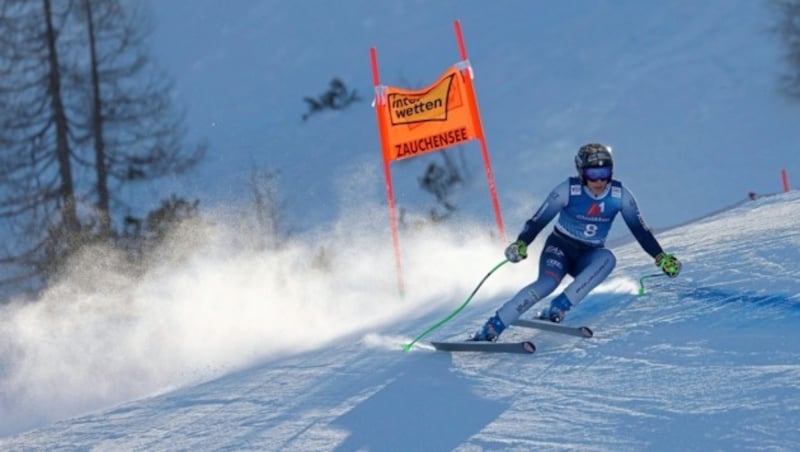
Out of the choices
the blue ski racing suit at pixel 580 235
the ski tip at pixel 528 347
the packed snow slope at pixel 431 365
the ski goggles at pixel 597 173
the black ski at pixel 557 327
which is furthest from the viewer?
the blue ski racing suit at pixel 580 235

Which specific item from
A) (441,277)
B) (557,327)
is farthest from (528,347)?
(441,277)

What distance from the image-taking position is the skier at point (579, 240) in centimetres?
529

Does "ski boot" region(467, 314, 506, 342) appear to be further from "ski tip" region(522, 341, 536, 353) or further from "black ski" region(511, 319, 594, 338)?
"ski tip" region(522, 341, 536, 353)

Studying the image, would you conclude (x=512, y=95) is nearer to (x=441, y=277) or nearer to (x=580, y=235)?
(x=441, y=277)

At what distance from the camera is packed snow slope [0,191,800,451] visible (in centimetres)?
385

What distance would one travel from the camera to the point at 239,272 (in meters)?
9.96

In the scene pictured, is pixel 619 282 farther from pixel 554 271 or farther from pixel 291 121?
pixel 291 121

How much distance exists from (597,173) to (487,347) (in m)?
1.18

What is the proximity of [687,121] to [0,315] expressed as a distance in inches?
453

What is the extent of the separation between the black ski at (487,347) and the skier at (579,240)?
0.09 meters

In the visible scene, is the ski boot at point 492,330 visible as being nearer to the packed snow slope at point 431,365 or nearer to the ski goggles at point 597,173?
the packed snow slope at point 431,365

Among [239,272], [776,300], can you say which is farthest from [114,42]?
[776,300]

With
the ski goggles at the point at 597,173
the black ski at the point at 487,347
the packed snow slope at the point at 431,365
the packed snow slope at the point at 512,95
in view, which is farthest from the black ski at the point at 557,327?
the packed snow slope at the point at 512,95

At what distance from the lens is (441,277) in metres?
9.07
